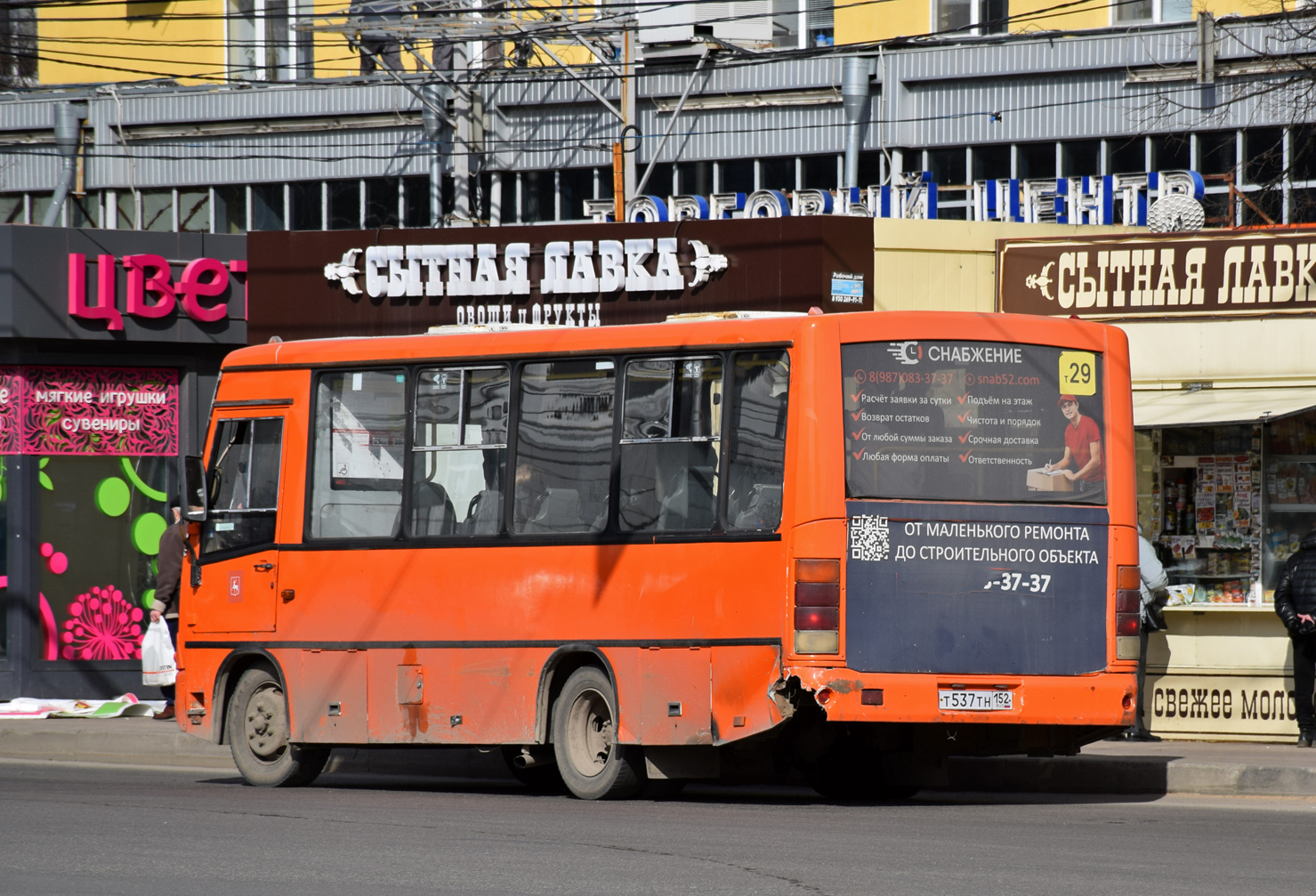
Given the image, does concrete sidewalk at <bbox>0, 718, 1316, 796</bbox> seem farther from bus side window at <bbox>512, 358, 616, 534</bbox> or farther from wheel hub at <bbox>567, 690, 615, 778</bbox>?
bus side window at <bbox>512, 358, 616, 534</bbox>

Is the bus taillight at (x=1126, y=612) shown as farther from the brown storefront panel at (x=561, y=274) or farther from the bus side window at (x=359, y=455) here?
the brown storefront panel at (x=561, y=274)

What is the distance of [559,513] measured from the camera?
456 inches

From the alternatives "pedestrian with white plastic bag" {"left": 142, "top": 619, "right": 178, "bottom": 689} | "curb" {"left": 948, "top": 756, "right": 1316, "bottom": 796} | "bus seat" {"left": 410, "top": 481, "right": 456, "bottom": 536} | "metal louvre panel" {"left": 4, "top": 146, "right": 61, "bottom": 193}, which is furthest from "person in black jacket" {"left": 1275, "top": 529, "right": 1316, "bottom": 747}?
"metal louvre panel" {"left": 4, "top": 146, "right": 61, "bottom": 193}

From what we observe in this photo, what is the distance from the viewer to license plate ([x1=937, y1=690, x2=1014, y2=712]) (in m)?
10.5

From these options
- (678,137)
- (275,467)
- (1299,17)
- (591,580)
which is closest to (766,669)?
(591,580)

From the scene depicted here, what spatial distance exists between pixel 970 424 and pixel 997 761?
2850 mm

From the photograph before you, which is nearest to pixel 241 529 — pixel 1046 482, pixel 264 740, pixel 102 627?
pixel 264 740

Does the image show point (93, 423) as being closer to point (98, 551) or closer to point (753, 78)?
point (98, 551)

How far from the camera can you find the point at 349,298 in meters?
20.2

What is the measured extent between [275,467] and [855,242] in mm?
7115

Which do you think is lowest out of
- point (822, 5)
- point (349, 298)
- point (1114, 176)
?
point (349, 298)

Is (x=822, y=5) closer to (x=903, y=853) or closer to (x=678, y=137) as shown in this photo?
(x=678, y=137)

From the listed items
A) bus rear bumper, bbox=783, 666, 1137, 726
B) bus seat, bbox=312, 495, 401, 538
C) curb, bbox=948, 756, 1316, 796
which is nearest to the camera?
bus rear bumper, bbox=783, 666, 1137, 726

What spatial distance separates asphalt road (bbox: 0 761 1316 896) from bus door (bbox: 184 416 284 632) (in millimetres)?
1333
